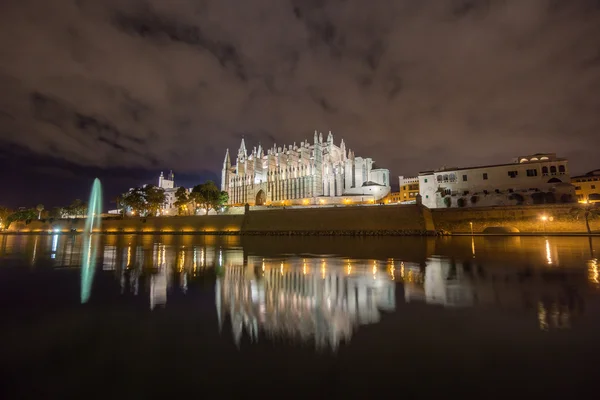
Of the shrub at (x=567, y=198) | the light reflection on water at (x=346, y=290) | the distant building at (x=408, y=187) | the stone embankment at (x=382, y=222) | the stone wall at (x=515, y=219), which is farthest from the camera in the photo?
the distant building at (x=408, y=187)

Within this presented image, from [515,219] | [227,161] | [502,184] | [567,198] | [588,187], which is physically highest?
[227,161]

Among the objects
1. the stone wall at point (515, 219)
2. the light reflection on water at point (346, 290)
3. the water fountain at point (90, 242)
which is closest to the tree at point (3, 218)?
the water fountain at point (90, 242)

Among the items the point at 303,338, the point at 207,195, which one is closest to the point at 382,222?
the point at 303,338

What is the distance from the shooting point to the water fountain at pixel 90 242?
351 inches

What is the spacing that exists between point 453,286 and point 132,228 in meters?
65.4

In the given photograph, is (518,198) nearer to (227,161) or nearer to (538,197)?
(538,197)

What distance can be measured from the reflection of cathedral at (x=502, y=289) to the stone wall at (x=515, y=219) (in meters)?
27.3

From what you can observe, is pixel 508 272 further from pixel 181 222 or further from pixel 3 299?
pixel 181 222

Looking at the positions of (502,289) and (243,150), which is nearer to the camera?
(502,289)

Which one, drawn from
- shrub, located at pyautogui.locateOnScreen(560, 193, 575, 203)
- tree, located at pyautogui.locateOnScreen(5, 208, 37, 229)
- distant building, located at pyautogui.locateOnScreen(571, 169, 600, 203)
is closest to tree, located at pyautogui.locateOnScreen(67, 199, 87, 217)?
tree, located at pyautogui.locateOnScreen(5, 208, 37, 229)

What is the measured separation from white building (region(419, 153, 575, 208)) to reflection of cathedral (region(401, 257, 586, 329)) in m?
35.6

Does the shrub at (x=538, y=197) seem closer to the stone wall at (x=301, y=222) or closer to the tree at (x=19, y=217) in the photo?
the stone wall at (x=301, y=222)

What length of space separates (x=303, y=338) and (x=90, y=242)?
122 feet

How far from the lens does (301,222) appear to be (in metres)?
46.0
